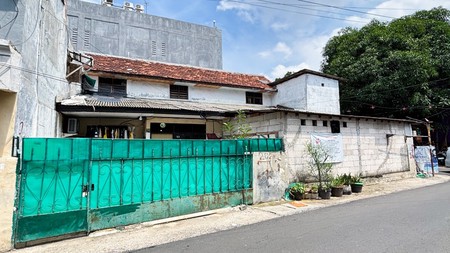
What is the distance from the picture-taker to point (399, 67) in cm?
1778

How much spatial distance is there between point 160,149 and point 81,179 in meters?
1.90

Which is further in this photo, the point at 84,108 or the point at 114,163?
the point at 84,108

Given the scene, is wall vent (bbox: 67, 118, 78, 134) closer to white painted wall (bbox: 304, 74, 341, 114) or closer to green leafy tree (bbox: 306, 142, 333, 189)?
green leafy tree (bbox: 306, 142, 333, 189)

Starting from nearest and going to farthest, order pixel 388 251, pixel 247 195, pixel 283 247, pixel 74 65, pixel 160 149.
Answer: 1. pixel 388 251
2. pixel 283 247
3. pixel 160 149
4. pixel 247 195
5. pixel 74 65

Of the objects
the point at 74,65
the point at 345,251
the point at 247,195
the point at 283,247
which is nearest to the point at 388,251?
the point at 345,251

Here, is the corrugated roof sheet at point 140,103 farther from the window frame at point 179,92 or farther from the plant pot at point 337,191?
the plant pot at point 337,191

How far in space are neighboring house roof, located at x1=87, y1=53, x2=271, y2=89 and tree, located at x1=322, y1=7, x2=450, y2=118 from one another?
296 inches

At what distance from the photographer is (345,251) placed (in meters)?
4.21

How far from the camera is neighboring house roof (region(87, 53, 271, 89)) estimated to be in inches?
532

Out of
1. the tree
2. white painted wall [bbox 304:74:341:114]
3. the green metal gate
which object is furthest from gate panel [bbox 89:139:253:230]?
the tree

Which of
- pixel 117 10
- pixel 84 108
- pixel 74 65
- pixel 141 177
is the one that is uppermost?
pixel 117 10

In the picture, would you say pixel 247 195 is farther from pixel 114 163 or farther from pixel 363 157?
pixel 363 157

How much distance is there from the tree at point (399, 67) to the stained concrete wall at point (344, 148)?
4.01m

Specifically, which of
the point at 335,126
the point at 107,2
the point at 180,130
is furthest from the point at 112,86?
the point at 107,2
